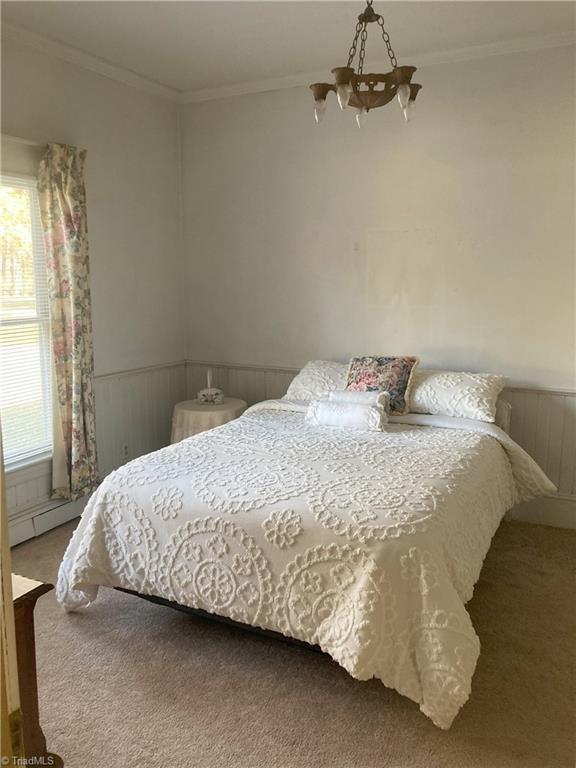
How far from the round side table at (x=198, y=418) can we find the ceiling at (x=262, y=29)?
205cm

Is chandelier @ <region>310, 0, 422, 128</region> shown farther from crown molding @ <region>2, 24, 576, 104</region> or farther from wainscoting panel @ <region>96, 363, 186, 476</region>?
wainscoting panel @ <region>96, 363, 186, 476</region>

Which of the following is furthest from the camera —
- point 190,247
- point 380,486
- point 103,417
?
point 190,247

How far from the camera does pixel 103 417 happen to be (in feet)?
12.6

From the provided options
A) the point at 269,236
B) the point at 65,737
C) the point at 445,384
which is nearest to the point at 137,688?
the point at 65,737

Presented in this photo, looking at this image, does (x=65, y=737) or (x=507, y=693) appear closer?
(x=65, y=737)

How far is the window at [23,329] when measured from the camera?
316 centimetres

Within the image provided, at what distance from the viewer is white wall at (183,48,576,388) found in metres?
3.36

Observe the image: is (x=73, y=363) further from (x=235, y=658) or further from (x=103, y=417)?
(x=235, y=658)

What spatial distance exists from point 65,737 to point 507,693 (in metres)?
1.45

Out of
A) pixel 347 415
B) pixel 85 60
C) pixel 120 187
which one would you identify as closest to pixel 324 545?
pixel 347 415

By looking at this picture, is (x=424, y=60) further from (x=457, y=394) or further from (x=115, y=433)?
(x=115, y=433)

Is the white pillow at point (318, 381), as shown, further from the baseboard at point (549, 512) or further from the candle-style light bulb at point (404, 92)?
the candle-style light bulb at point (404, 92)

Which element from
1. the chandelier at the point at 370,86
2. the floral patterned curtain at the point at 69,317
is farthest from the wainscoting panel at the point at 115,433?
the chandelier at the point at 370,86

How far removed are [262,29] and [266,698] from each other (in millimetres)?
3020
